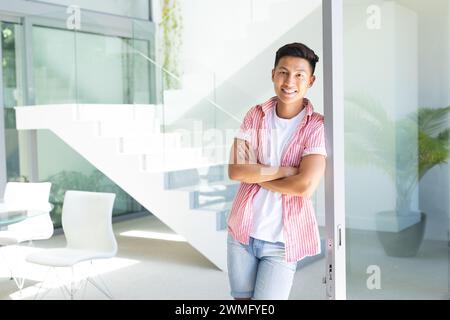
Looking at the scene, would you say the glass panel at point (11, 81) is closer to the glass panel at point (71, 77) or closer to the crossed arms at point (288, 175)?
the glass panel at point (71, 77)

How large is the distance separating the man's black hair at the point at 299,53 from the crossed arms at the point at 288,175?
1.34 ft

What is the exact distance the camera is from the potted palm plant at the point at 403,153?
2746 millimetres

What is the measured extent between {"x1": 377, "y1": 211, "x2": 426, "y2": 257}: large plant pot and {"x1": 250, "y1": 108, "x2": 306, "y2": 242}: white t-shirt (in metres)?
0.65

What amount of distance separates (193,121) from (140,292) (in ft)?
4.78

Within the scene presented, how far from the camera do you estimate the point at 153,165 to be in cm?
550

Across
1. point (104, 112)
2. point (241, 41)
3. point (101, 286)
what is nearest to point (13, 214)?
point (101, 286)

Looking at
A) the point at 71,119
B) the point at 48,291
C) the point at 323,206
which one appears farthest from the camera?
the point at 71,119

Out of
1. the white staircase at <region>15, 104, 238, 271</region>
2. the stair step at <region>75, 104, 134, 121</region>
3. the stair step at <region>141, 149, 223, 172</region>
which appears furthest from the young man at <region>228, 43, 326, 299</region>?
the stair step at <region>75, 104, 134, 121</region>

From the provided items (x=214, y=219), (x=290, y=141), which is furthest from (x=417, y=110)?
(x=214, y=219)

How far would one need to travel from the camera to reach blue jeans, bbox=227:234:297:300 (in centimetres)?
233

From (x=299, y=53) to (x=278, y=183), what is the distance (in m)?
0.56

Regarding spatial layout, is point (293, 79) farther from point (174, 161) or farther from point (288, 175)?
point (174, 161)

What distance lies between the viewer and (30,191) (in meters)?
5.08
